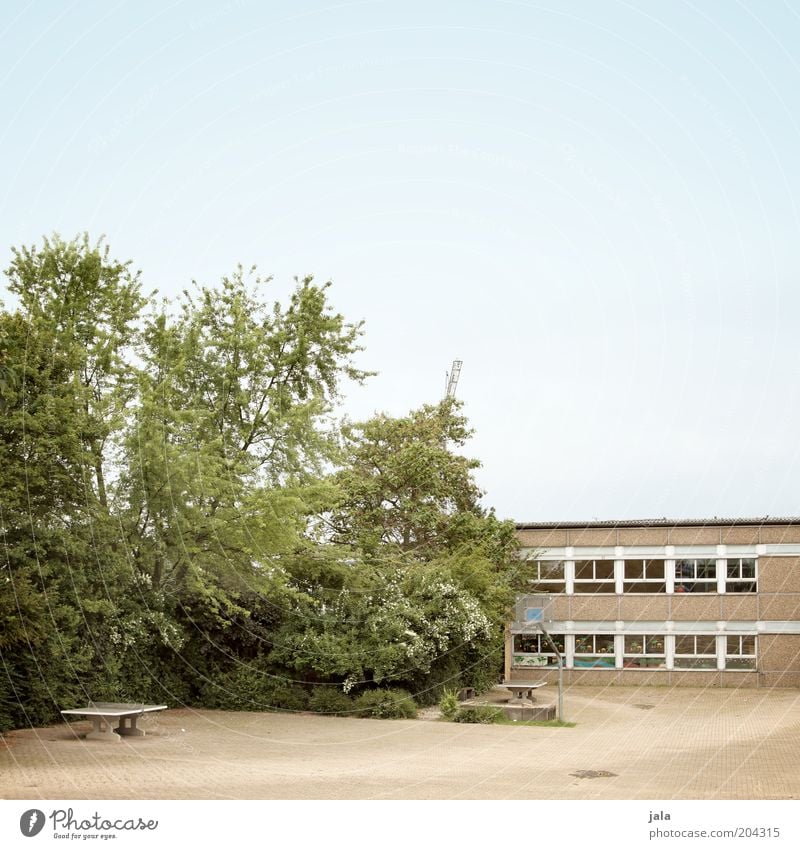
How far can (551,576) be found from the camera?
31.9 meters

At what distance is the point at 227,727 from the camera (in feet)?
58.4

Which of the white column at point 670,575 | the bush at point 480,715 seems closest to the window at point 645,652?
the white column at point 670,575

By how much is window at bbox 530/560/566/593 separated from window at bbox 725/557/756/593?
5143mm

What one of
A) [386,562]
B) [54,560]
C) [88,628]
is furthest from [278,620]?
[54,560]

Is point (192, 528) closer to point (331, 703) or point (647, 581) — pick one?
point (331, 703)

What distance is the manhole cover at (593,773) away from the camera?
42.9 ft

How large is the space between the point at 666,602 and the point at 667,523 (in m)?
2.52

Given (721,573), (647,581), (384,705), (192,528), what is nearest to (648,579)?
(647,581)

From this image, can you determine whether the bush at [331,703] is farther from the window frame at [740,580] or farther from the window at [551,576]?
the window frame at [740,580]

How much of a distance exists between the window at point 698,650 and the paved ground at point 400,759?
30.3 ft

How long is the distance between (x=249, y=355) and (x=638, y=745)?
10.7 metres

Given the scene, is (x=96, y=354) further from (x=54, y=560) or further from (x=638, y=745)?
(x=638, y=745)

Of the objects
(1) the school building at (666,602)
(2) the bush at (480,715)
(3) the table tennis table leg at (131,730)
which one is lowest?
(2) the bush at (480,715)

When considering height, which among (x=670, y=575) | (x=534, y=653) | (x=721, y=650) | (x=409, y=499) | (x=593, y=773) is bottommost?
(x=593, y=773)
